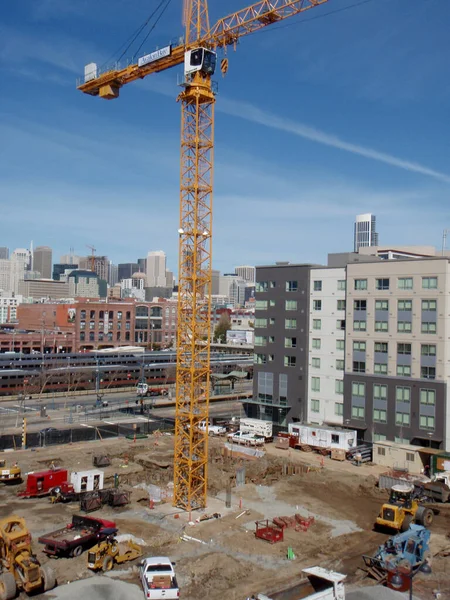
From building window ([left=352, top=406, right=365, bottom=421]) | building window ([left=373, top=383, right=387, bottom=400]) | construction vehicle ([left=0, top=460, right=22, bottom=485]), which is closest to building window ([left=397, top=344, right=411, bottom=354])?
building window ([left=373, top=383, right=387, bottom=400])

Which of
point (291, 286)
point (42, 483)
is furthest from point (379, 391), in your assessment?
point (42, 483)

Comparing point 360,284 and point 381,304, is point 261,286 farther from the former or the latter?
point 381,304

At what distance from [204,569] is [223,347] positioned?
133m

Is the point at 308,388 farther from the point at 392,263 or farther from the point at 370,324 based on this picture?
the point at 392,263

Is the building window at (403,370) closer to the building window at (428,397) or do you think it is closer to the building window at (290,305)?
the building window at (428,397)

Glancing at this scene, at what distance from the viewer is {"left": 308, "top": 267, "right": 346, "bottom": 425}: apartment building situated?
2255 inches

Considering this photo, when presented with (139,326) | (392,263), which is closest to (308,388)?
(392,263)

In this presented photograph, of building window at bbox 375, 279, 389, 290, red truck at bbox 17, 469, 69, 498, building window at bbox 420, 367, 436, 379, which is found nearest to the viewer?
red truck at bbox 17, 469, 69, 498

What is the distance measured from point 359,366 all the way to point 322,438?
294 inches

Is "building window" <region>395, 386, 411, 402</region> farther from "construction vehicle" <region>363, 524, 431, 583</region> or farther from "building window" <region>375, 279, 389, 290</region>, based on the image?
"construction vehicle" <region>363, 524, 431, 583</region>

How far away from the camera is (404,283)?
5219 centimetres

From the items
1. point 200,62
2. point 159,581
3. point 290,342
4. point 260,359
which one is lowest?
point 159,581

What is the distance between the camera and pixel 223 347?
160000 millimetres

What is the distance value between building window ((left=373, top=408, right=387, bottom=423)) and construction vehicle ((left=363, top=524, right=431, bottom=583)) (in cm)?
2388
